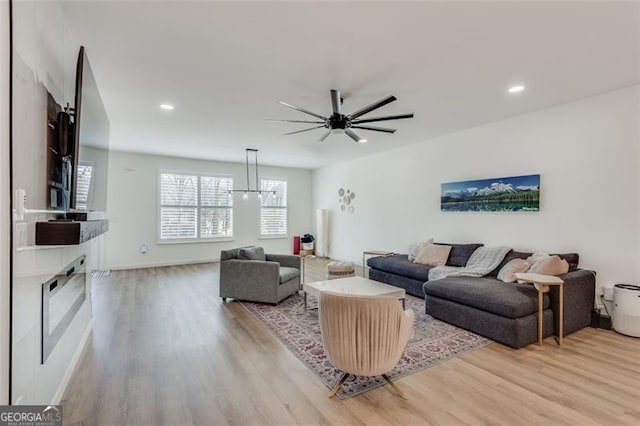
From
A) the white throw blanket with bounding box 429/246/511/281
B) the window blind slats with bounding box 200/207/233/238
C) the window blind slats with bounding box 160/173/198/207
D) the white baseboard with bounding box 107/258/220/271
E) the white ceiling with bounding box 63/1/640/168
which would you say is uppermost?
the white ceiling with bounding box 63/1/640/168

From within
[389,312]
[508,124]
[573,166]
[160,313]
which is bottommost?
[160,313]

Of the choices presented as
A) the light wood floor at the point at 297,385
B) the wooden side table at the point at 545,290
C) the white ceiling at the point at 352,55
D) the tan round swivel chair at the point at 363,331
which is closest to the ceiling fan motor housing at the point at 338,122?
the white ceiling at the point at 352,55

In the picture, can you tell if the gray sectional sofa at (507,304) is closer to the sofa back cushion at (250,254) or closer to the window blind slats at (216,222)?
the sofa back cushion at (250,254)

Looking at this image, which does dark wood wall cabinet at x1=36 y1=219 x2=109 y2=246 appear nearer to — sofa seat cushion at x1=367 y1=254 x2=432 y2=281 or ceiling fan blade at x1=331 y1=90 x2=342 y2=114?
ceiling fan blade at x1=331 y1=90 x2=342 y2=114

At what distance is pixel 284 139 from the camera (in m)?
5.81

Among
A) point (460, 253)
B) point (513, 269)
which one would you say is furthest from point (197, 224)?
point (513, 269)

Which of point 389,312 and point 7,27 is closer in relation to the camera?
point 7,27

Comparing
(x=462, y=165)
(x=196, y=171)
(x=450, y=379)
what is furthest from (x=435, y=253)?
(x=196, y=171)

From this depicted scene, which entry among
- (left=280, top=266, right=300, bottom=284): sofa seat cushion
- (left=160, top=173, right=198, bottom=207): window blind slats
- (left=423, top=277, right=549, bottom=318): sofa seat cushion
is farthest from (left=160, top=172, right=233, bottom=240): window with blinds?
(left=423, top=277, right=549, bottom=318): sofa seat cushion

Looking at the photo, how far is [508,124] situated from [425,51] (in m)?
2.71

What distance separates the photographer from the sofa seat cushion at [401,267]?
15.5 feet

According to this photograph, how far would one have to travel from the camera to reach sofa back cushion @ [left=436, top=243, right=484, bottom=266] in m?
4.77

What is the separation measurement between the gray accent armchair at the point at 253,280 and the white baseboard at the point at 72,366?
65.6 inches

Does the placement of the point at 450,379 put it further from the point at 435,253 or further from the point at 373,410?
the point at 435,253
